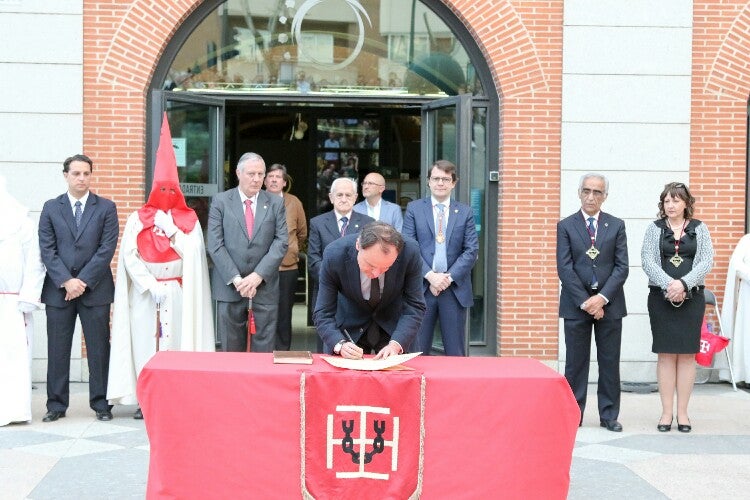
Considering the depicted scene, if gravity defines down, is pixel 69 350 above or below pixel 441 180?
below

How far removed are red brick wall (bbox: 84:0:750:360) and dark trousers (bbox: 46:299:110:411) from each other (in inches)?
A: 85.9

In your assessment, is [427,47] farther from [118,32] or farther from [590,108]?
[118,32]

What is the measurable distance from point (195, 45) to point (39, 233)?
315cm

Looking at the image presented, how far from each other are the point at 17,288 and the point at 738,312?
6894 millimetres

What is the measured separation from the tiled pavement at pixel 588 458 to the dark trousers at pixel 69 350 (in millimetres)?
204

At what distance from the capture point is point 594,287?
913cm

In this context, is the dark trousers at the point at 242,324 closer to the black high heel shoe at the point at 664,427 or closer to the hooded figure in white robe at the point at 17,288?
the hooded figure in white robe at the point at 17,288

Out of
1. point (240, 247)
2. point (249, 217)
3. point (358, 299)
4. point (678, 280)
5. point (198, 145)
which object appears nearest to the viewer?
point (358, 299)

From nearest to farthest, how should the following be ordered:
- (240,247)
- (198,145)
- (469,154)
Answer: (240,247), (469,154), (198,145)

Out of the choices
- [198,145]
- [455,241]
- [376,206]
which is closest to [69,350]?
[198,145]

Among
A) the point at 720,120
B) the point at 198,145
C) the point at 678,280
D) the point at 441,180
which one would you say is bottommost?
the point at 678,280

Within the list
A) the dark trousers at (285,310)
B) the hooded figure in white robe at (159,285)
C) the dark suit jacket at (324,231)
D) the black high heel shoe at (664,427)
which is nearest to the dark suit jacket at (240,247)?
the hooded figure in white robe at (159,285)

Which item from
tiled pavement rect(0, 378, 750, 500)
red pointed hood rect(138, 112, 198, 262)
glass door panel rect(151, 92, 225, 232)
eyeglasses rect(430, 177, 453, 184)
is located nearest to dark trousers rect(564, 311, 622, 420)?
tiled pavement rect(0, 378, 750, 500)

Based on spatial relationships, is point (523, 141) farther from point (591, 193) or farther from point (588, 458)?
point (588, 458)
